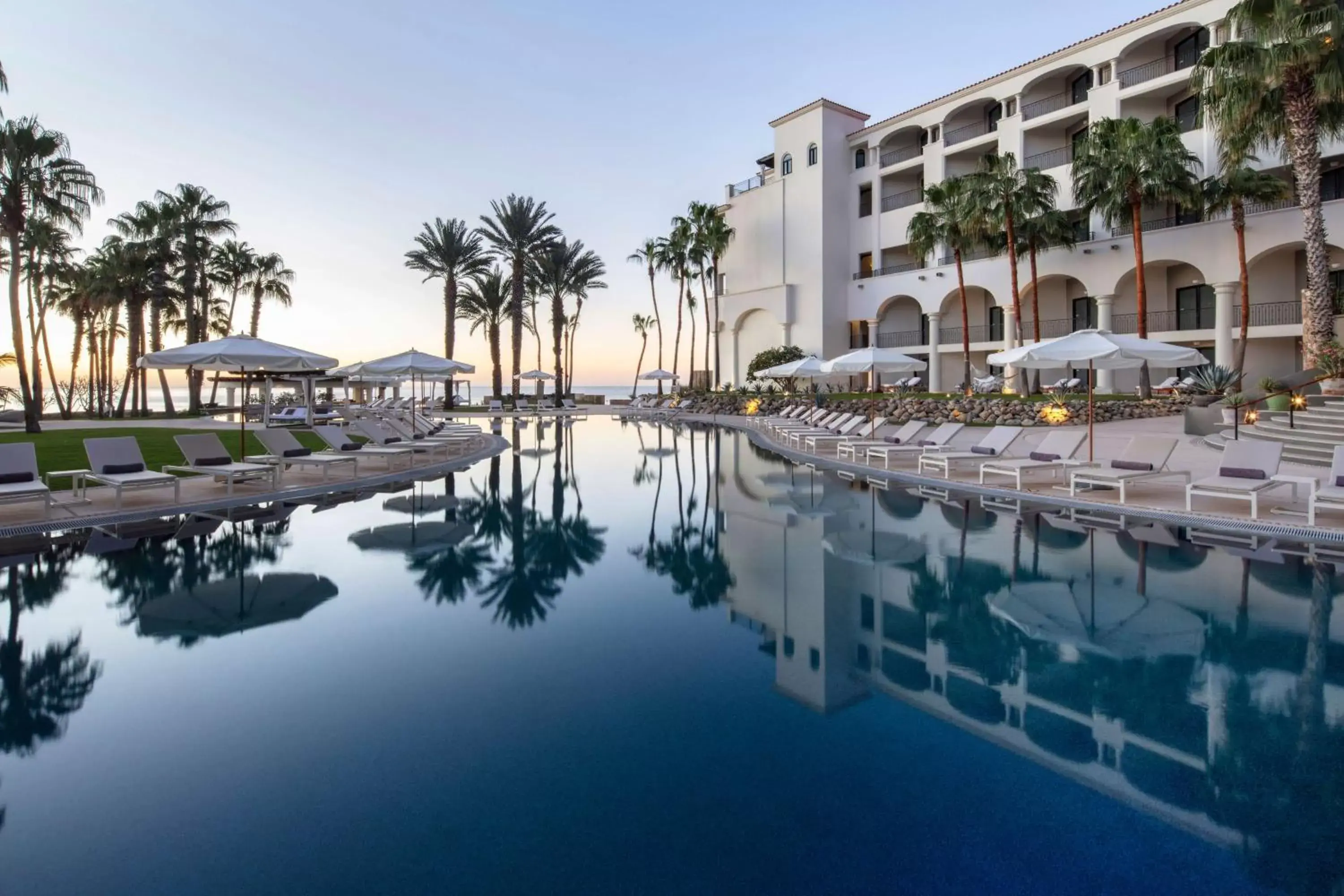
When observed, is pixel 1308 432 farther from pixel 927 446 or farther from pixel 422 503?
pixel 422 503

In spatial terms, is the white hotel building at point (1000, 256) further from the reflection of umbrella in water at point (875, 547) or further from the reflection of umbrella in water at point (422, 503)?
the reflection of umbrella in water at point (422, 503)

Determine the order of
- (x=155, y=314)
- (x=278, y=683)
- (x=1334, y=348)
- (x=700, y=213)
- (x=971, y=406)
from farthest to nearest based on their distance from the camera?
1. (x=700, y=213)
2. (x=155, y=314)
3. (x=971, y=406)
4. (x=1334, y=348)
5. (x=278, y=683)

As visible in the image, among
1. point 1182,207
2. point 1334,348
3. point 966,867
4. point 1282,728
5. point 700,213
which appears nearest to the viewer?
point 966,867

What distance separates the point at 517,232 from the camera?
39250 millimetres

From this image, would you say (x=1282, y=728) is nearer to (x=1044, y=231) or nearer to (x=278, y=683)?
(x=278, y=683)

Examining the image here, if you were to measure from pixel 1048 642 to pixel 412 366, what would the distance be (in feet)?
51.1

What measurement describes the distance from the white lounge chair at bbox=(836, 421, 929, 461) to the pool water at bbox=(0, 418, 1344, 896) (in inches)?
301

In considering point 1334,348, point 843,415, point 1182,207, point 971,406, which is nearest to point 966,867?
point 843,415

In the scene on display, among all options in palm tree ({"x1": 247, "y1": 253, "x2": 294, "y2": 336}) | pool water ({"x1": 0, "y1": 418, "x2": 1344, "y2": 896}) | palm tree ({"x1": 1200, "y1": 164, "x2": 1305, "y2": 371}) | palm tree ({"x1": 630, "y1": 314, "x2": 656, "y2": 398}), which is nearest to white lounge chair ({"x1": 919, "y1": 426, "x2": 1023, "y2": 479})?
pool water ({"x1": 0, "y1": 418, "x2": 1344, "y2": 896})

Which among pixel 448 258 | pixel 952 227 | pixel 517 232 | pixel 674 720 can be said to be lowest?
pixel 674 720

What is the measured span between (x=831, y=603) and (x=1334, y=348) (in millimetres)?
17149

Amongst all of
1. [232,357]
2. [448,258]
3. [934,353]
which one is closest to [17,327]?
[232,357]

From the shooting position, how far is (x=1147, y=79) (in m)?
27.0

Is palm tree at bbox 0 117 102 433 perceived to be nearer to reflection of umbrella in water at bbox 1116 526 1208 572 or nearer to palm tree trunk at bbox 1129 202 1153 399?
reflection of umbrella in water at bbox 1116 526 1208 572
